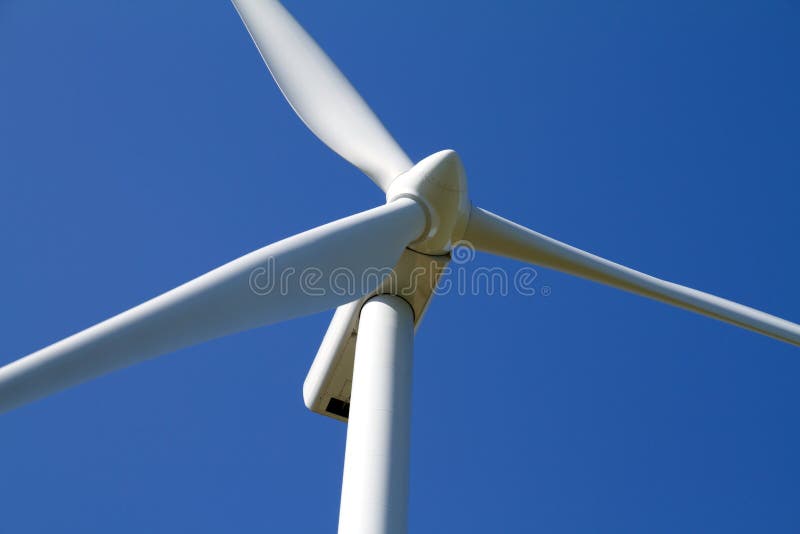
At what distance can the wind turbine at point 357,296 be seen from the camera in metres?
6.00

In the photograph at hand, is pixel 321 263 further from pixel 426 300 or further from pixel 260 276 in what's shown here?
pixel 426 300

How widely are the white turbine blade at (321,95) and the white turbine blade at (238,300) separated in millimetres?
1217

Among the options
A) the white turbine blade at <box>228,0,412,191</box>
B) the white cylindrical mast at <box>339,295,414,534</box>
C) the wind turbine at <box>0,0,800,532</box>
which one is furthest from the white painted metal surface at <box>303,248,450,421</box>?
the white turbine blade at <box>228,0,412,191</box>

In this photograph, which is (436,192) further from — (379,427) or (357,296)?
(379,427)

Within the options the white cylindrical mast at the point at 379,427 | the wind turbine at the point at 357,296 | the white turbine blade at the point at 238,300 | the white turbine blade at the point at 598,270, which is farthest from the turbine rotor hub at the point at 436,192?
the white cylindrical mast at the point at 379,427

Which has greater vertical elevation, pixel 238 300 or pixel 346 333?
pixel 346 333

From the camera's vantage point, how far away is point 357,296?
26.8ft

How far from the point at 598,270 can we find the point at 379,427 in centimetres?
354

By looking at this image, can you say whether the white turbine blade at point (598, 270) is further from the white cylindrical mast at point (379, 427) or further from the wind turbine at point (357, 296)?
the white cylindrical mast at point (379, 427)

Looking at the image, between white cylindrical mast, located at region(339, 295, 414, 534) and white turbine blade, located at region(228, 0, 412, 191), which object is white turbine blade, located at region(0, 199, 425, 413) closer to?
white cylindrical mast, located at region(339, 295, 414, 534)

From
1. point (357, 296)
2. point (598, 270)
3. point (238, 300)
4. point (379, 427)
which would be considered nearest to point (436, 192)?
point (357, 296)

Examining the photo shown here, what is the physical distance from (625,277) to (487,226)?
5.78 feet

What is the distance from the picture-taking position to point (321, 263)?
25.0 feet

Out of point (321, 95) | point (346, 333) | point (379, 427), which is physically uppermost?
point (321, 95)
